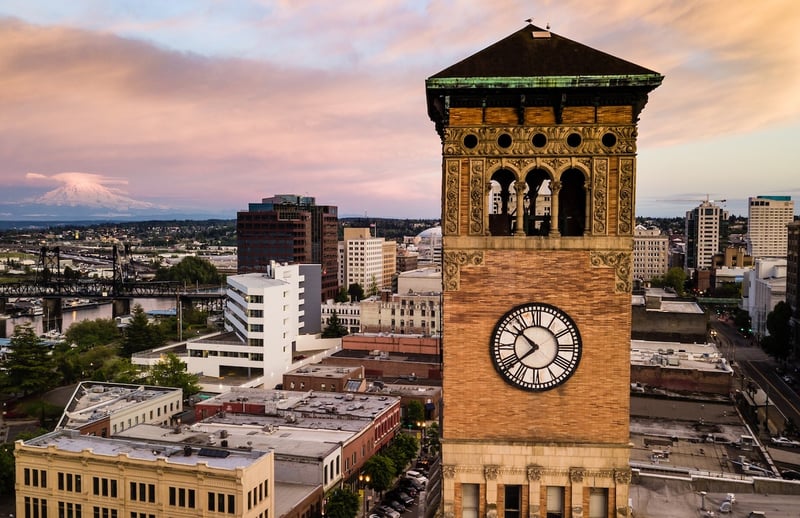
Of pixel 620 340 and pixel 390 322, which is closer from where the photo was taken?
pixel 620 340

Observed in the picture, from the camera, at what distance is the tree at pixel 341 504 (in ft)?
183

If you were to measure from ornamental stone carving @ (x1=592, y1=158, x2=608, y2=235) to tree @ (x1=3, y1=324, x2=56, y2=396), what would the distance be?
311 feet

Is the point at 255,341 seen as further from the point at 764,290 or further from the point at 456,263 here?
the point at 764,290

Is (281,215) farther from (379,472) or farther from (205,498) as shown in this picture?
(205,498)

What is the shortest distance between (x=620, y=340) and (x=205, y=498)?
36.0 metres

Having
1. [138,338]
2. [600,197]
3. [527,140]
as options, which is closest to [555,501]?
[600,197]

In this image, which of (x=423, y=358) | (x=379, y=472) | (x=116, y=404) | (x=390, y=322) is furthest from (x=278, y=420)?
(x=390, y=322)

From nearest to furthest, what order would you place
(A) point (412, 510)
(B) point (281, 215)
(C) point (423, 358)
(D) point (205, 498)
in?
(D) point (205, 498), (A) point (412, 510), (C) point (423, 358), (B) point (281, 215)

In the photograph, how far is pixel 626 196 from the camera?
19016 millimetres

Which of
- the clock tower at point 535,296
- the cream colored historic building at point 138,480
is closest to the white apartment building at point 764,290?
the cream colored historic building at point 138,480

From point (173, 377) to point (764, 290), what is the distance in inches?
5143

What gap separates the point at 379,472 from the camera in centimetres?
6525

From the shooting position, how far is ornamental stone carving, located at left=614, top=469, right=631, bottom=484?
62.0 ft

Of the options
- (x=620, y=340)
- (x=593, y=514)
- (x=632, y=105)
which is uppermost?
(x=632, y=105)
